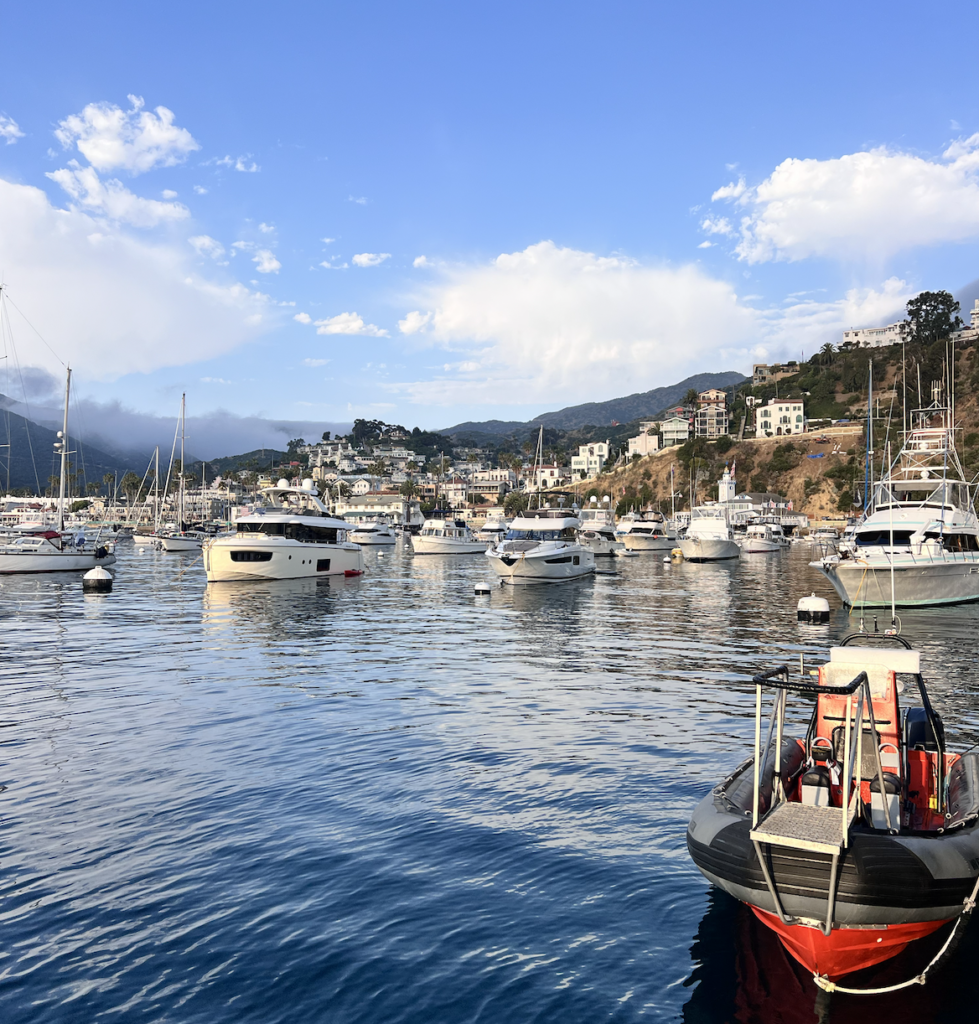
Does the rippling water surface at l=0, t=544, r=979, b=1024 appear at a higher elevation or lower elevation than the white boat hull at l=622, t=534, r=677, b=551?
lower

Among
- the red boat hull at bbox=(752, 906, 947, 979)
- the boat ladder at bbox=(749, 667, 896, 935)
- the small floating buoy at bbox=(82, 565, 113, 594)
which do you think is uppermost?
the boat ladder at bbox=(749, 667, 896, 935)

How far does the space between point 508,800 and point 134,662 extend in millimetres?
15320

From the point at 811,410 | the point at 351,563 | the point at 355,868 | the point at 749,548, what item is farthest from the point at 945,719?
the point at 811,410

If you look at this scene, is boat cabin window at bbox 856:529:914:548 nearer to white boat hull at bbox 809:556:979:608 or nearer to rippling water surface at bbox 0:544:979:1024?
white boat hull at bbox 809:556:979:608

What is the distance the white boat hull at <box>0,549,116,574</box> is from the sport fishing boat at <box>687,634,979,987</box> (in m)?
56.2

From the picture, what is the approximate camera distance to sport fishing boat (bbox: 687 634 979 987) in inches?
260

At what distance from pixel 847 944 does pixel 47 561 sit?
58.1 metres

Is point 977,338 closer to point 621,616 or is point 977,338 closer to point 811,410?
point 811,410

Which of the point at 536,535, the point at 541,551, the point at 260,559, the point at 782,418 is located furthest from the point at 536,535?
the point at 782,418

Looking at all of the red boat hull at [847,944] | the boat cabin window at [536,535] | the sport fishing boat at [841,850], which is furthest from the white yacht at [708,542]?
the red boat hull at [847,944]

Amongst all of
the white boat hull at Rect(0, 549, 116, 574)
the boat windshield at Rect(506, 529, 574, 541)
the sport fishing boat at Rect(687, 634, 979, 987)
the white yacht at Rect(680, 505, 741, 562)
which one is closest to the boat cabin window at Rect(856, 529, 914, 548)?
the boat windshield at Rect(506, 529, 574, 541)

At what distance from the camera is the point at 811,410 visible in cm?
18550

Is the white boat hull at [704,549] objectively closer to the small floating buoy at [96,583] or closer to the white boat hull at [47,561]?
the white boat hull at [47,561]

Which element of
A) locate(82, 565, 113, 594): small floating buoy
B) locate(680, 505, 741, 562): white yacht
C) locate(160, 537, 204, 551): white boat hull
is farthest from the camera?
locate(160, 537, 204, 551): white boat hull
